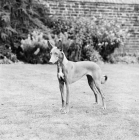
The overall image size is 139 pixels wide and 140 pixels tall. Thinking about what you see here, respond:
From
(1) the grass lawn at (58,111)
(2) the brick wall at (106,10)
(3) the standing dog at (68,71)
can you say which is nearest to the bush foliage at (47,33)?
(2) the brick wall at (106,10)

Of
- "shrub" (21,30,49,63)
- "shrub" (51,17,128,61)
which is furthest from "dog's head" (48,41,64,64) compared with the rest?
"shrub" (51,17,128,61)

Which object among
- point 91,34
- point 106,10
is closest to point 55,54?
point 91,34

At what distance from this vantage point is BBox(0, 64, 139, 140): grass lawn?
5613 mm

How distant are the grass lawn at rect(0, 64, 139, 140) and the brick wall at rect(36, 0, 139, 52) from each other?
5102mm

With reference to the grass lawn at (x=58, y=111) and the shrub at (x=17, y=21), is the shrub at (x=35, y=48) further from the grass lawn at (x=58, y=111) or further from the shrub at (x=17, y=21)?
the grass lawn at (x=58, y=111)

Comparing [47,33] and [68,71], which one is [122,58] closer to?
[47,33]

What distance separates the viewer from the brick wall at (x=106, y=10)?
15914 millimetres

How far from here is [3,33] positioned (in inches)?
544

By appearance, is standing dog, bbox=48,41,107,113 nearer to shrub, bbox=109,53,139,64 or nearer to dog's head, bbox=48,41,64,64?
dog's head, bbox=48,41,64,64

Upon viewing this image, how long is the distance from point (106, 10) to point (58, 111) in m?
10.6

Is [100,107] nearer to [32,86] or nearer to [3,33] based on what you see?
[32,86]

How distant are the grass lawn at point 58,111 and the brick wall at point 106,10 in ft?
16.7

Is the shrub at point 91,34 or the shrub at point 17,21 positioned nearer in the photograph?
the shrub at point 17,21

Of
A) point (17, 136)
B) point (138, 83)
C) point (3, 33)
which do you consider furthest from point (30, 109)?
point (3, 33)
